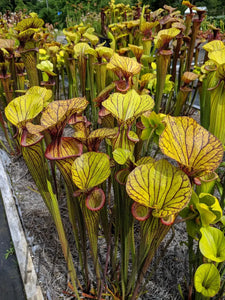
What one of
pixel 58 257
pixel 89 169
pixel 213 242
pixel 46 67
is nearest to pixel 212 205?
pixel 213 242

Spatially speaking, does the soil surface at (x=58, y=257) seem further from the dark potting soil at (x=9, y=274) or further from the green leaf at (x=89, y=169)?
the green leaf at (x=89, y=169)

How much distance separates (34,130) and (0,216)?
4.04 feet

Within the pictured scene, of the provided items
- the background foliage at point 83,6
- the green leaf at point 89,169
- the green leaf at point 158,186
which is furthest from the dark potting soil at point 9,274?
the background foliage at point 83,6

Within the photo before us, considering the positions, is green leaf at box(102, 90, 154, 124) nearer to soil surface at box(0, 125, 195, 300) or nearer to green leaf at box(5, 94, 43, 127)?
green leaf at box(5, 94, 43, 127)

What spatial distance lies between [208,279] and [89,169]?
413 millimetres

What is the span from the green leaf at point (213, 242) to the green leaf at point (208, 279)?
4cm

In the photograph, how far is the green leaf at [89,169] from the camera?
585mm

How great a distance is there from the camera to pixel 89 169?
0.59 m

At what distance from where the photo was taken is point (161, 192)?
51 centimetres

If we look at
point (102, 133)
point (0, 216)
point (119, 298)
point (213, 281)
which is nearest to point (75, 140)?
point (102, 133)

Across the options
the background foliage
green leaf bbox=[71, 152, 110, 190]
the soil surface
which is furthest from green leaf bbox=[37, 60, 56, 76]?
the background foliage

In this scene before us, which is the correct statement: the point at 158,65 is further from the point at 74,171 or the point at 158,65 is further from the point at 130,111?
the point at 74,171

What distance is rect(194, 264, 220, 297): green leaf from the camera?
23.2 inches

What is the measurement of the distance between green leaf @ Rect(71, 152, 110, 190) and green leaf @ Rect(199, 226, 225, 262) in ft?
0.93
